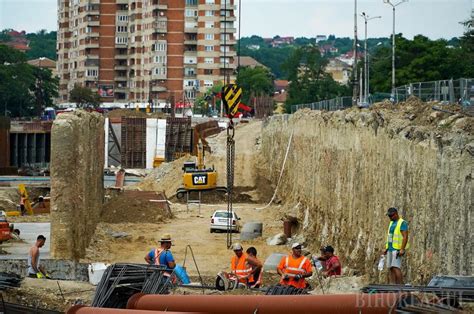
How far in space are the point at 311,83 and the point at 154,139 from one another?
35661 mm

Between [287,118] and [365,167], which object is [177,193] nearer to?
[287,118]

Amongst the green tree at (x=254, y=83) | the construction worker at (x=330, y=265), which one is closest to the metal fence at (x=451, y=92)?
the construction worker at (x=330, y=265)

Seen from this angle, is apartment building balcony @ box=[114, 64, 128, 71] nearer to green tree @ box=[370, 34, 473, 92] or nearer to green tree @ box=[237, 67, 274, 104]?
green tree @ box=[237, 67, 274, 104]

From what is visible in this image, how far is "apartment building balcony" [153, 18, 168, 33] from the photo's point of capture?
525 ft

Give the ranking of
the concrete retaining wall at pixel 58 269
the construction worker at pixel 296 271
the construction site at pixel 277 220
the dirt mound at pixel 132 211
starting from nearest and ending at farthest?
the construction site at pixel 277 220, the construction worker at pixel 296 271, the concrete retaining wall at pixel 58 269, the dirt mound at pixel 132 211

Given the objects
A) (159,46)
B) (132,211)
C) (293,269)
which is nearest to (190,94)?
(159,46)

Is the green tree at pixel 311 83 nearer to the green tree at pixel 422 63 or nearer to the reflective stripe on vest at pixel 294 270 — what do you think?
the green tree at pixel 422 63

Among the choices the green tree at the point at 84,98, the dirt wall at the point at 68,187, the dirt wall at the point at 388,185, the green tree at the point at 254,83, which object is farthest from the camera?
the green tree at the point at 254,83

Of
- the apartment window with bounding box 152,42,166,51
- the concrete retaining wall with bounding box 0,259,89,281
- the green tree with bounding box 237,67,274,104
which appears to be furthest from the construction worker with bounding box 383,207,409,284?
the green tree with bounding box 237,67,274,104

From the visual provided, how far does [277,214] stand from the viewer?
157ft

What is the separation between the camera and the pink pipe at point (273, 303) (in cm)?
1136

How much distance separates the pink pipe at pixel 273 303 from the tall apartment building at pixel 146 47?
141m

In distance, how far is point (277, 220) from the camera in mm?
45562

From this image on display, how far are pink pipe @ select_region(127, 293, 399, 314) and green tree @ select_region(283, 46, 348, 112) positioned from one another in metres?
91.2
